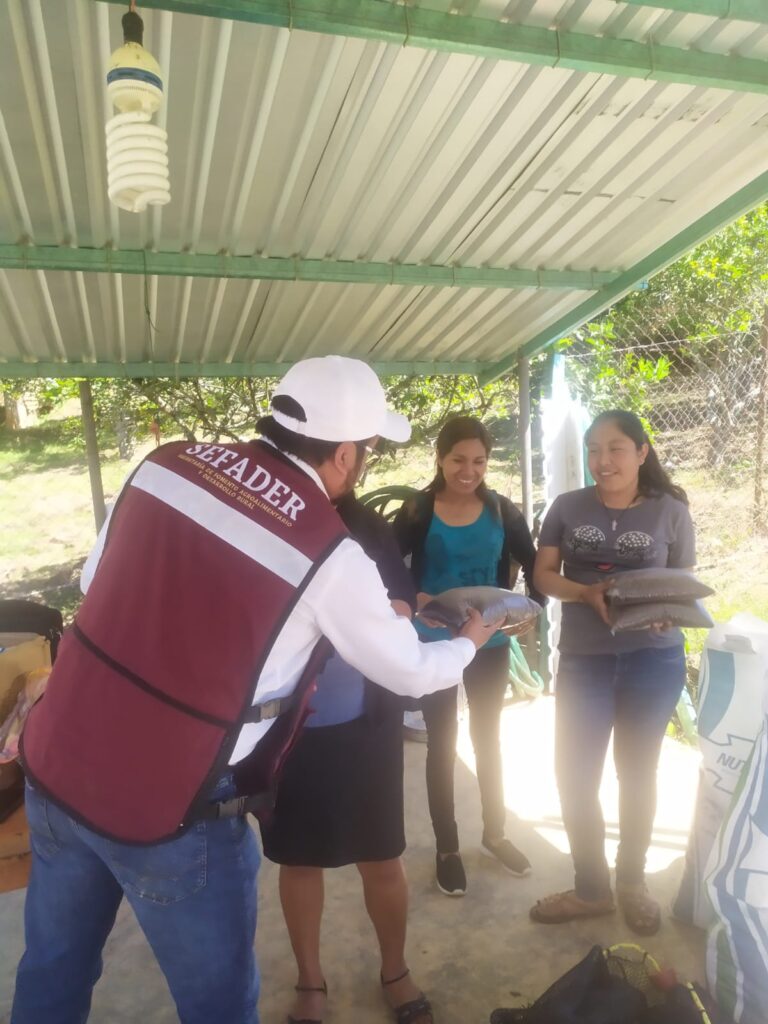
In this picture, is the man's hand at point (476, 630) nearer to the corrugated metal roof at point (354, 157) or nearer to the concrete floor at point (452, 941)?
the concrete floor at point (452, 941)

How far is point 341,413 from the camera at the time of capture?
162 cm

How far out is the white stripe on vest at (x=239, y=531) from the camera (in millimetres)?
1388

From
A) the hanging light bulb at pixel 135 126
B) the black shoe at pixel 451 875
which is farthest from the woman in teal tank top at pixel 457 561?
the hanging light bulb at pixel 135 126

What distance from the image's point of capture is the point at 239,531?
140 centimetres

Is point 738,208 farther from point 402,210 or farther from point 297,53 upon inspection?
point 297,53

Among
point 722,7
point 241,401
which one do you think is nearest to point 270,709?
point 722,7

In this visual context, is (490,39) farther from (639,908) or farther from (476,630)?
(639,908)

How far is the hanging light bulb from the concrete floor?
2.51 metres

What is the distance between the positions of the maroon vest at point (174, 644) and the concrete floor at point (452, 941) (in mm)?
1513

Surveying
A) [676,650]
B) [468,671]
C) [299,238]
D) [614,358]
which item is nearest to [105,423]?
[614,358]

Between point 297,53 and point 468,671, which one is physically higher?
point 297,53

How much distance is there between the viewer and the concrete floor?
2.52 metres

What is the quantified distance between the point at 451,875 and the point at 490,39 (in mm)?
2949

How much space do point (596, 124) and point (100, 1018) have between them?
138 inches
